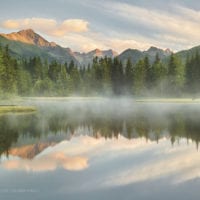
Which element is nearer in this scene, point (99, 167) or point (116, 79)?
point (99, 167)

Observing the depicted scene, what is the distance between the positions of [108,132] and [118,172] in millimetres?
14019

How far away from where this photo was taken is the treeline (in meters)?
118

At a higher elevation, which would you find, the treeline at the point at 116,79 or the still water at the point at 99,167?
the treeline at the point at 116,79

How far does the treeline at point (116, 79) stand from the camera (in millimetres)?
117500

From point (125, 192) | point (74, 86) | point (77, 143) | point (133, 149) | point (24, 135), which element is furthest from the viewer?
point (74, 86)

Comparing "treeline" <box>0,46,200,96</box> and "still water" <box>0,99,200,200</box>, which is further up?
"treeline" <box>0,46,200,96</box>

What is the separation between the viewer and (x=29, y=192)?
10969mm

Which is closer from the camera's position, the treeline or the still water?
the still water

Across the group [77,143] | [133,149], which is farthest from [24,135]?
[133,149]

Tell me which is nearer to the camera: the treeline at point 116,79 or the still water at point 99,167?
the still water at point 99,167

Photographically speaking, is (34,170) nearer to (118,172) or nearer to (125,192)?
(118,172)

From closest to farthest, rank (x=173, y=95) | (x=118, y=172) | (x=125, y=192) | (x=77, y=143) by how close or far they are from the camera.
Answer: (x=125, y=192) → (x=118, y=172) → (x=77, y=143) → (x=173, y=95)

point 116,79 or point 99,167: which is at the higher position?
point 116,79

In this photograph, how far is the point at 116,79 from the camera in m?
139
